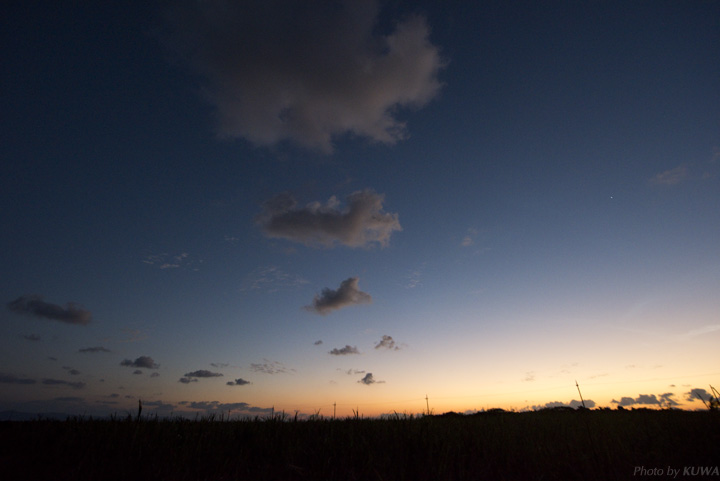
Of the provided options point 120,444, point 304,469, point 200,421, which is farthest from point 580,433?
point 120,444

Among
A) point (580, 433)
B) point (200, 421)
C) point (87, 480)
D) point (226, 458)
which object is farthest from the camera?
point (580, 433)

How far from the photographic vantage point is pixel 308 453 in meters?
9.18

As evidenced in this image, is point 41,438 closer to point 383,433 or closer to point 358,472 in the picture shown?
point 358,472

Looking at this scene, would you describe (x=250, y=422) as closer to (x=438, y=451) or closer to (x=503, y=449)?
(x=438, y=451)

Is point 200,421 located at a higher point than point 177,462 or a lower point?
higher

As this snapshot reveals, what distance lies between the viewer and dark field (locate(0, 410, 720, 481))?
7.86 meters

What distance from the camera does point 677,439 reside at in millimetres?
11148

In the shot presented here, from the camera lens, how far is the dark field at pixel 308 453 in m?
7.86

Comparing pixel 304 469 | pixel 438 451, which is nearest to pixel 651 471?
pixel 438 451

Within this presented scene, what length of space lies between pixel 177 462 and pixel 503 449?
9128mm

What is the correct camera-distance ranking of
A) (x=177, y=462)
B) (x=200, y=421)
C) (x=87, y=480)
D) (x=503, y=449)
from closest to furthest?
1. (x=87, y=480)
2. (x=177, y=462)
3. (x=503, y=449)
4. (x=200, y=421)

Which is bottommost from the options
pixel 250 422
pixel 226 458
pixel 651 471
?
pixel 651 471

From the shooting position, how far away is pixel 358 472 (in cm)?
833

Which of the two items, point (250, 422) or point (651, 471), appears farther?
point (250, 422)
